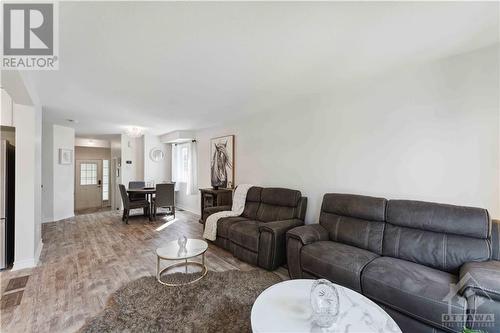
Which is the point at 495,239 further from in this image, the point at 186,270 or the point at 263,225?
the point at 186,270

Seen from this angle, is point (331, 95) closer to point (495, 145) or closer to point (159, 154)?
point (495, 145)

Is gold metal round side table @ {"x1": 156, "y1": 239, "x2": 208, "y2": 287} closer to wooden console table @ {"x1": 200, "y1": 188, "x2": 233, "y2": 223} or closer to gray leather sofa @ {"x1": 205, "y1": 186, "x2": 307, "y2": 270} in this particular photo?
gray leather sofa @ {"x1": 205, "y1": 186, "x2": 307, "y2": 270}

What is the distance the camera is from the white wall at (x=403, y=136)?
197 cm

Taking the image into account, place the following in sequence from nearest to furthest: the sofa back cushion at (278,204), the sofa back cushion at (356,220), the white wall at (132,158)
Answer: the sofa back cushion at (356,220) < the sofa back cushion at (278,204) < the white wall at (132,158)

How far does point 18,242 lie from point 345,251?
4047 millimetres

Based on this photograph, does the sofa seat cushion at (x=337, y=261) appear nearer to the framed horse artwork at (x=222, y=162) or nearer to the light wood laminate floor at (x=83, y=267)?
the light wood laminate floor at (x=83, y=267)

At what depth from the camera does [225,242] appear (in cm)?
335

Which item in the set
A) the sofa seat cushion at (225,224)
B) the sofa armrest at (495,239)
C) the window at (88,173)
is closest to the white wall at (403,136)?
the sofa armrest at (495,239)

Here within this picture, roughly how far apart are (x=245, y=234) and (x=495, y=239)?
247cm

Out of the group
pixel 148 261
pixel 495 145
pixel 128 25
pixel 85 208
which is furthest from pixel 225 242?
pixel 85 208

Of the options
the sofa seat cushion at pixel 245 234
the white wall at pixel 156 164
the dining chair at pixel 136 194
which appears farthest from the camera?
the white wall at pixel 156 164

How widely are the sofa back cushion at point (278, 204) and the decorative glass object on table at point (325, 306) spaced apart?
1928mm

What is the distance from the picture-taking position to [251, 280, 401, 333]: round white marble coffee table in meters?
1.19

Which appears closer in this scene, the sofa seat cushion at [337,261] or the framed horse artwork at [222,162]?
the sofa seat cushion at [337,261]
